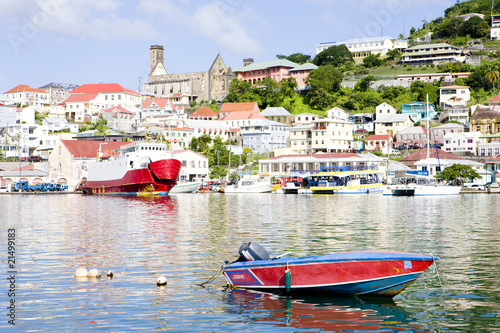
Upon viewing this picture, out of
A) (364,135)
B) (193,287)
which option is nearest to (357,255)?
(193,287)

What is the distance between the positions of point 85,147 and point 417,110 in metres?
73.0

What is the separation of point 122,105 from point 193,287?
161 m

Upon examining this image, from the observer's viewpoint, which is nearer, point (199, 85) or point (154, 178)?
point (154, 178)

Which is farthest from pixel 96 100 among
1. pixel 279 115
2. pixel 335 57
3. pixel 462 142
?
pixel 462 142

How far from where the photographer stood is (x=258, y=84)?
175 m

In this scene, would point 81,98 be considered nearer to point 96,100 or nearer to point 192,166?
point 96,100

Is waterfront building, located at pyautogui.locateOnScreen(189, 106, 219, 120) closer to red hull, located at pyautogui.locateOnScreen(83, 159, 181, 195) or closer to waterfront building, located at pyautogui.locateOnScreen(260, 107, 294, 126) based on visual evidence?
waterfront building, located at pyautogui.locateOnScreen(260, 107, 294, 126)

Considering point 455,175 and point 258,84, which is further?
point 258,84

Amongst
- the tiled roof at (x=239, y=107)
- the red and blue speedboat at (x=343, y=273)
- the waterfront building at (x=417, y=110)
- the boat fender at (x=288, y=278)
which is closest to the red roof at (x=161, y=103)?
the tiled roof at (x=239, y=107)

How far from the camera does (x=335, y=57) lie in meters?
175

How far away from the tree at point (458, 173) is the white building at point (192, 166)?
43.7m

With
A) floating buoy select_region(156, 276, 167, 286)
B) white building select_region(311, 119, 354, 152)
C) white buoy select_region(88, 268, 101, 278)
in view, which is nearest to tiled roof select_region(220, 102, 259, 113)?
white building select_region(311, 119, 354, 152)

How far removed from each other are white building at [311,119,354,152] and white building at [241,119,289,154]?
16.9 metres

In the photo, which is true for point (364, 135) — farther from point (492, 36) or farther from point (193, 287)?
point (193, 287)
